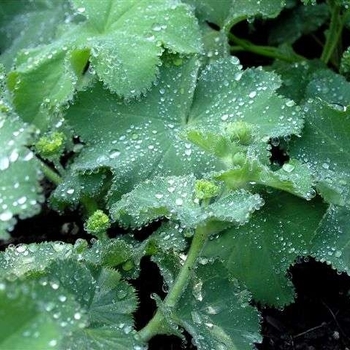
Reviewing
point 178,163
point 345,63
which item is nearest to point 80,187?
point 178,163

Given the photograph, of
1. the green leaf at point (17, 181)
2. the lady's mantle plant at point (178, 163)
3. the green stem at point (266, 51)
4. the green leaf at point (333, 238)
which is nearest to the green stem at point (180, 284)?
the lady's mantle plant at point (178, 163)

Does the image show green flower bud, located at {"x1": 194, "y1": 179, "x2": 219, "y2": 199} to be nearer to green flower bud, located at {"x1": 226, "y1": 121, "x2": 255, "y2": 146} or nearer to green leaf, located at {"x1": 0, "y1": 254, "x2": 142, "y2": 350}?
green flower bud, located at {"x1": 226, "y1": 121, "x2": 255, "y2": 146}

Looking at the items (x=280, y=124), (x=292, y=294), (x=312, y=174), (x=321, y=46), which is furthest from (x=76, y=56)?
(x=321, y=46)

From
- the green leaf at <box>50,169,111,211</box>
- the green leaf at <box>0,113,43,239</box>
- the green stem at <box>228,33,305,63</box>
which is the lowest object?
the green stem at <box>228,33,305,63</box>

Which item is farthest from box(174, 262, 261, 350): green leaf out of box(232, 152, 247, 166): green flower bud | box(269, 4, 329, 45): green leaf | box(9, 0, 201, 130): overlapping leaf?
box(269, 4, 329, 45): green leaf

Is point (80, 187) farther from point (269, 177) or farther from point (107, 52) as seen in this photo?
point (269, 177)

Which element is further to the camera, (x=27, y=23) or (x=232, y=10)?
(x=27, y=23)

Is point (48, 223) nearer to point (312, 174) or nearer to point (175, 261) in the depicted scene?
point (175, 261)
